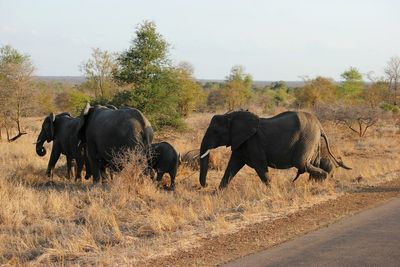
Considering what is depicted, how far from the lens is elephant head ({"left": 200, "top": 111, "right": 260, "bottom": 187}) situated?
11945 millimetres

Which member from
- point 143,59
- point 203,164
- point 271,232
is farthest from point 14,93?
point 271,232

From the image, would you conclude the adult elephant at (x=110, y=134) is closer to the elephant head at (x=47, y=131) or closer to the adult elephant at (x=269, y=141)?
the adult elephant at (x=269, y=141)

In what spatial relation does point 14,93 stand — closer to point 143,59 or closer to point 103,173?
point 143,59

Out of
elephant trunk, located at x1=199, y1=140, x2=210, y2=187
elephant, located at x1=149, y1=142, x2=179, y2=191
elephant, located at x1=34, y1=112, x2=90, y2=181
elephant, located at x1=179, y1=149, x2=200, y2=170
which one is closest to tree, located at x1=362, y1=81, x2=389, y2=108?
elephant, located at x1=179, y1=149, x2=200, y2=170

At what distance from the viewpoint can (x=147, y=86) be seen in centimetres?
2159

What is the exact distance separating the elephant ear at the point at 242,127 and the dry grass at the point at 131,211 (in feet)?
3.56

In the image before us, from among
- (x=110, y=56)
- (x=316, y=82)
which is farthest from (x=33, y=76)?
(x=316, y=82)

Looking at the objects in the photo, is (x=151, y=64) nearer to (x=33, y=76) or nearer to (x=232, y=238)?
(x=33, y=76)

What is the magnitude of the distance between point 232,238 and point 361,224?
7.69ft

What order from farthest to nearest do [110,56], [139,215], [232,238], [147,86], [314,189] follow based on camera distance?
[110,56] → [147,86] → [314,189] → [139,215] → [232,238]

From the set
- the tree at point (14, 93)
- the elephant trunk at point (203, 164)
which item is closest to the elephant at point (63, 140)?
the elephant trunk at point (203, 164)

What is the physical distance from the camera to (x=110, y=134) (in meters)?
12.2

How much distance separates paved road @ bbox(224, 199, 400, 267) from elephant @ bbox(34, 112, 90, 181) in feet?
25.1

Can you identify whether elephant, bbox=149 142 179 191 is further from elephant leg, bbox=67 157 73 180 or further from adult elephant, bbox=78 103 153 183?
elephant leg, bbox=67 157 73 180
